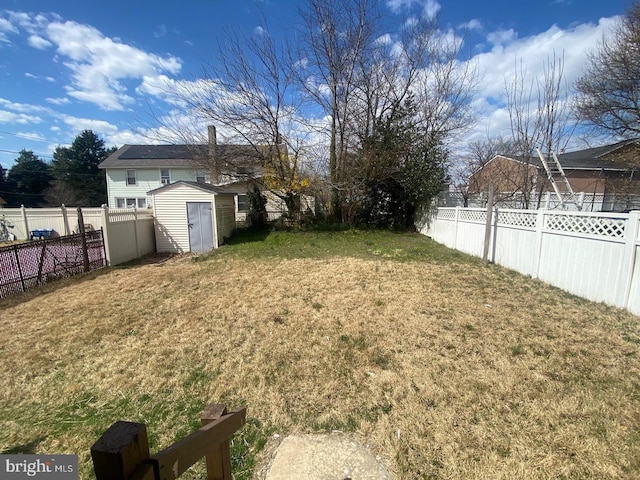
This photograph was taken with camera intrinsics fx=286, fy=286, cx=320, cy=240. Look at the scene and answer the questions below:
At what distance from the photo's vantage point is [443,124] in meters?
13.9

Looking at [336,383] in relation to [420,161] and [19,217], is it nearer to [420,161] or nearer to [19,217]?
[420,161]

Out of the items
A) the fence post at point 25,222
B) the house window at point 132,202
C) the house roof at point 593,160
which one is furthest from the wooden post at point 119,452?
the house window at point 132,202

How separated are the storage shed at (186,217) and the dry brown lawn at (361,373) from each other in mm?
5151

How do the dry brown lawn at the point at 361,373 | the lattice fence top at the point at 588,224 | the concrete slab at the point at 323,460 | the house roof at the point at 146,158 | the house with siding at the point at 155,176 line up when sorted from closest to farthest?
the concrete slab at the point at 323,460, the dry brown lawn at the point at 361,373, the lattice fence top at the point at 588,224, the house with siding at the point at 155,176, the house roof at the point at 146,158

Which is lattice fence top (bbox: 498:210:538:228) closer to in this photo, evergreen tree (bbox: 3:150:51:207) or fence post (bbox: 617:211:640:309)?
fence post (bbox: 617:211:640:309)

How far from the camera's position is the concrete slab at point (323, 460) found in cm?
181

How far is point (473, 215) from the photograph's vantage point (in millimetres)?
8633

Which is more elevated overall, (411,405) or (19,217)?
(19,217)

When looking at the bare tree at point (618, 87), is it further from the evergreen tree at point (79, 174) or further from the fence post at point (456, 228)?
the evergreen tree at point (79, 174)

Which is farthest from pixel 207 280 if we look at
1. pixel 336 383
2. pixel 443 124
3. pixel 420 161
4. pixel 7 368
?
pixel 443 124

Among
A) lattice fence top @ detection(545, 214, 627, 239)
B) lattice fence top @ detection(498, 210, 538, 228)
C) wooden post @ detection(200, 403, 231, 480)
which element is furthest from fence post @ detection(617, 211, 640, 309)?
wooden post @ detection(200, 403, 231, 480)

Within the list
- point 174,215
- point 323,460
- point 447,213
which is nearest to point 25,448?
point 323,460

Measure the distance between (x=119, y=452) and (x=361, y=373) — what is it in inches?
99.0

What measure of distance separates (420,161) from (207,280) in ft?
35.5
